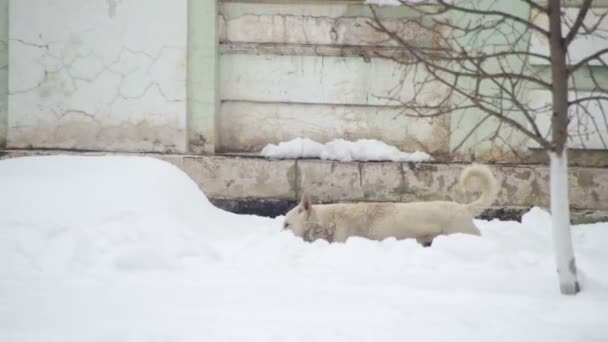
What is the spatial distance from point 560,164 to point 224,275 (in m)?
2.04

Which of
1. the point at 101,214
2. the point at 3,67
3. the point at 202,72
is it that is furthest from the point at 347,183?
the point at 3,67

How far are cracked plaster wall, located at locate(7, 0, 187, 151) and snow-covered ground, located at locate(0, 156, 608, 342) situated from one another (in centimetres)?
116

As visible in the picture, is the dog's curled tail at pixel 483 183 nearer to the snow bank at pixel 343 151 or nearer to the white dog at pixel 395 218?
the white dog at pixel 395 218

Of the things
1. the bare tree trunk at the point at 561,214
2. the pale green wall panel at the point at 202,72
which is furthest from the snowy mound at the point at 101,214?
the bare tree trunk at the point at 561,214

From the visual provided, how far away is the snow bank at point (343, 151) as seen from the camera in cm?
653

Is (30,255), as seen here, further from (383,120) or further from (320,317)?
(383,120)

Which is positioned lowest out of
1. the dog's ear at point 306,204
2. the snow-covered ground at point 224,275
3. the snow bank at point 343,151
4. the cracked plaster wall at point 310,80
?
the snow-covered ground at point 224,275

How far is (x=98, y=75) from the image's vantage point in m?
6.57

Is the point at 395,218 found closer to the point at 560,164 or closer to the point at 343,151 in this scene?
the point at 343,151

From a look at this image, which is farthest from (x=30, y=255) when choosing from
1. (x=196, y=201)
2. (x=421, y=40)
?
(x=421, y=40)

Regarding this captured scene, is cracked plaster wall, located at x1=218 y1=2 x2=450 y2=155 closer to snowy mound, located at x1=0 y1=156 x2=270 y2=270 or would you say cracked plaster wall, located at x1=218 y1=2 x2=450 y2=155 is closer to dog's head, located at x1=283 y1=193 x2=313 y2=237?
snowy mound, located at x1=0 y1=156 x2=270 y2=270

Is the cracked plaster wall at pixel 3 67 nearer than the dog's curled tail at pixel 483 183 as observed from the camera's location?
No

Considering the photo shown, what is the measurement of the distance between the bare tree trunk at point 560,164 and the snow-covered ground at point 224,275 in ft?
0.54

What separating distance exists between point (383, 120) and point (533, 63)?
1.88m
